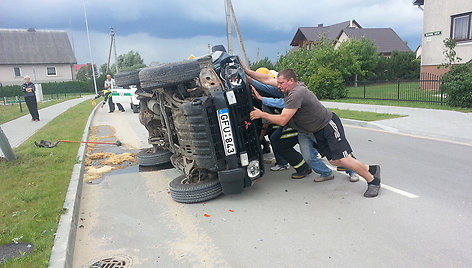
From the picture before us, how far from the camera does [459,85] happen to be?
468 inches

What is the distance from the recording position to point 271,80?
4.98 m

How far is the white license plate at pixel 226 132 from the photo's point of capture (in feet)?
13.5

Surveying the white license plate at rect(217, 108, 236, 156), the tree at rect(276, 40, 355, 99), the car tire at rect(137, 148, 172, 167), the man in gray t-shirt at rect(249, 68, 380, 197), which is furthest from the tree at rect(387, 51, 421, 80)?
the white license plate at rect(217, 108, 236, 156)

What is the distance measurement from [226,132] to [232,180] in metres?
0.62

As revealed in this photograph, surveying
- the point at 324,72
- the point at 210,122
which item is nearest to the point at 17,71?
the point at 324,72

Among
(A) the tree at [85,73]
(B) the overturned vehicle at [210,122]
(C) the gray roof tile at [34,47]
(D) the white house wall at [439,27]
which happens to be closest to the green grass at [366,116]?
(B) the overturned vehicle at [210,122]

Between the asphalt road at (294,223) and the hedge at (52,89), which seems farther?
the hedge at (52,89)

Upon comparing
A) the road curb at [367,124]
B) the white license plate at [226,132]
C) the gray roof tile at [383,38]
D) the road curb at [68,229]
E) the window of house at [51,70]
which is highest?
the gray roof tile at [383,38]

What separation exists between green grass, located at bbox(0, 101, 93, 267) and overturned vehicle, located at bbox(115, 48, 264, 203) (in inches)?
63.6

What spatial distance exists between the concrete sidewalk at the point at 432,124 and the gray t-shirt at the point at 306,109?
189 inches

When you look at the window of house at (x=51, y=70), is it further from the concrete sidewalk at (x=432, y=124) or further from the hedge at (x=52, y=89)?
the concrete sidewalk at (x=432, y=124)

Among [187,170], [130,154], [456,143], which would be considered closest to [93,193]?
[187,170]

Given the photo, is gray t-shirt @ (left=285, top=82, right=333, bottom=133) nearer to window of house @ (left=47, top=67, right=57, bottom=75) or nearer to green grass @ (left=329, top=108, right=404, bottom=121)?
green grass @ (left=329, top=108, right=404, bottom=121)

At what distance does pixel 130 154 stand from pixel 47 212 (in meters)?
3.57
